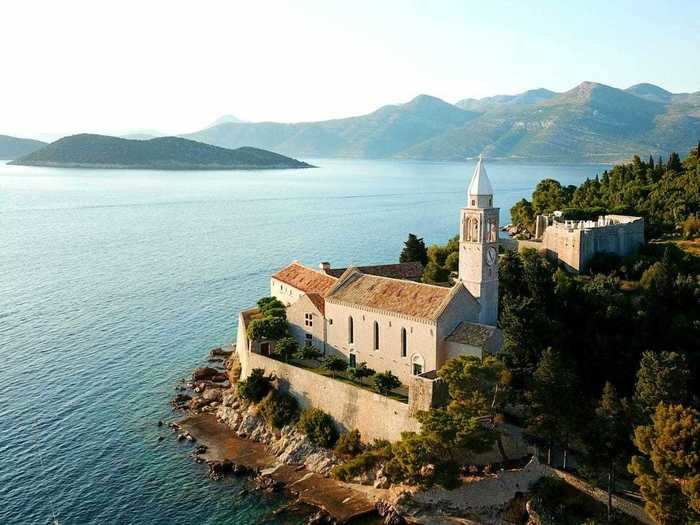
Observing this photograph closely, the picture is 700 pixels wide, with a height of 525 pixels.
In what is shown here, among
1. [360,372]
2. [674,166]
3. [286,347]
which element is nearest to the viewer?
[360,372]

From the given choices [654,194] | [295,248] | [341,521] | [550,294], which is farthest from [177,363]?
[654,194]

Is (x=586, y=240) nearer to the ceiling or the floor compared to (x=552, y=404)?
nearer to the ceiling

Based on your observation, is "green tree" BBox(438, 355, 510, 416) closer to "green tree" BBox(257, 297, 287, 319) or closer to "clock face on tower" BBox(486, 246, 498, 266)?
"clock face on tower" BBox(486, 246, 498, 266)

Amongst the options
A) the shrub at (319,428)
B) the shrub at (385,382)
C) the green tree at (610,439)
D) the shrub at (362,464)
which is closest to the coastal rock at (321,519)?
the shrub at (362,464)

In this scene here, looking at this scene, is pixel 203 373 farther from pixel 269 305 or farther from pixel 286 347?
pixel 286 347

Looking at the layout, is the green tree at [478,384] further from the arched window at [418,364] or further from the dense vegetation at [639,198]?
the dense vegetation at [639,198]

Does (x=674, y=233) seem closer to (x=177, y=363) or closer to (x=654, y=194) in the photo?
(x=654, y=194)

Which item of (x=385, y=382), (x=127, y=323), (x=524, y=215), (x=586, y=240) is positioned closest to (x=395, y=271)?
(x=385, y=382)
